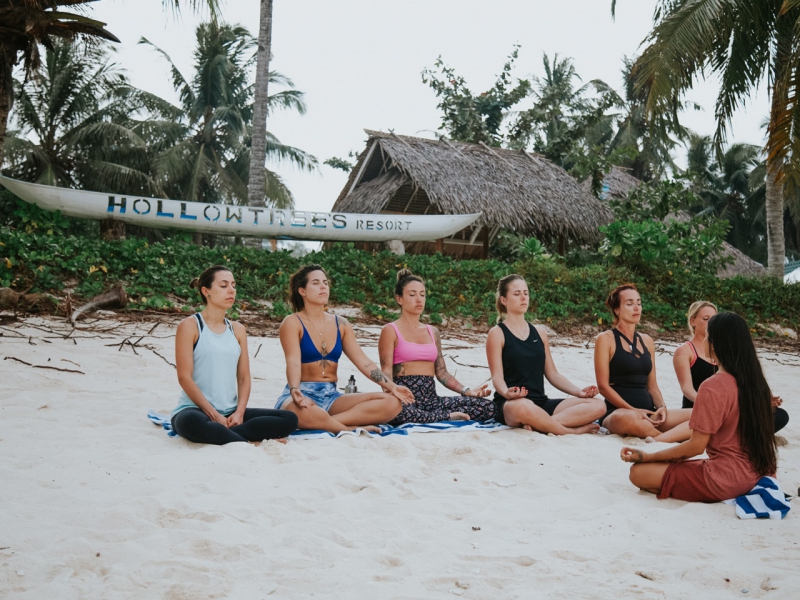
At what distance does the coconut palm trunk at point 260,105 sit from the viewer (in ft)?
38.8

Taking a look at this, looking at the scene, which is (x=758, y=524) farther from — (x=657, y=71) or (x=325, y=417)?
(x=657, y=71)

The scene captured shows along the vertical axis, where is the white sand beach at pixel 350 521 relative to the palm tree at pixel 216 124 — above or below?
below

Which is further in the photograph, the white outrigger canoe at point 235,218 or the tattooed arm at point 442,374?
the white outrigger canoe at point 235,218

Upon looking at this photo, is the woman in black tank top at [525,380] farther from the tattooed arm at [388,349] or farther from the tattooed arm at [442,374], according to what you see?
the tattooed arm at [388,349]

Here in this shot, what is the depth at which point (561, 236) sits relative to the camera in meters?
15.2

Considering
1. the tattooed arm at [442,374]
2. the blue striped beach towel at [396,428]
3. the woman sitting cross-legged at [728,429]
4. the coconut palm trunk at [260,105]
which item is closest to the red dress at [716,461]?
the woman sitting cross-legged at [728,429]

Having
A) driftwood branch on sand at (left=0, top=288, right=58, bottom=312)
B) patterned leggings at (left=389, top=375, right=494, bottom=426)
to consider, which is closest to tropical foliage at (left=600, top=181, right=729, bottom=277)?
patterned leggings at (left=389, top=375, right=494, bottom=426)

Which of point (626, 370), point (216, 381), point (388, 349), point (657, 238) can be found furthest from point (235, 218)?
point (626, 370)

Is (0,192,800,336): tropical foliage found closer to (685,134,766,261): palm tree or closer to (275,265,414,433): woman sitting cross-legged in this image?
(275,265,414,433): woman sitting cross-legged

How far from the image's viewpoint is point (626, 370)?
490cm

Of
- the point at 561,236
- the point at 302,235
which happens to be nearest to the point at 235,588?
the point at 302,235

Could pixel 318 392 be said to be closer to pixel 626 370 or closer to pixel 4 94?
pixel 626 370

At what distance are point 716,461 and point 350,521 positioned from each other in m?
1.65

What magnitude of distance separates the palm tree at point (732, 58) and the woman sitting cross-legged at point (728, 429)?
6862 mm
